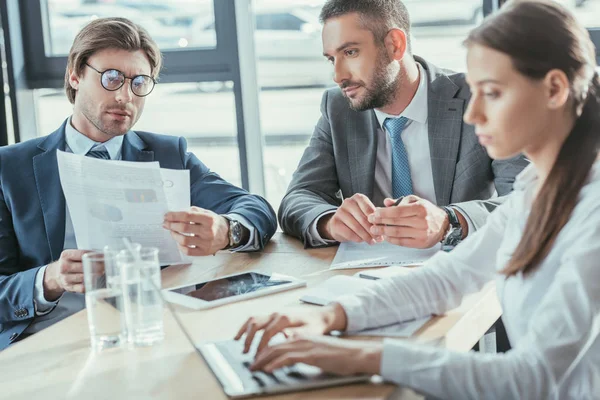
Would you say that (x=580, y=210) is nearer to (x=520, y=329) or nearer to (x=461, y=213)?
(x=520, y=329)

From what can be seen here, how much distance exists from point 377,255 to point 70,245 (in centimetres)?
79

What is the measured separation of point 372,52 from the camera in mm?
2318

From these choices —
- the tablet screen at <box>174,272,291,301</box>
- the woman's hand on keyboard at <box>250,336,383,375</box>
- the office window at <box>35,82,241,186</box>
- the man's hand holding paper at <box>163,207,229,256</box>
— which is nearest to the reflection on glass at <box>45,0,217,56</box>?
the office window at <box>35,82,241,186</box>

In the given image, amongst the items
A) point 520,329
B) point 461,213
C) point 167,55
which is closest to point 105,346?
point 520,329

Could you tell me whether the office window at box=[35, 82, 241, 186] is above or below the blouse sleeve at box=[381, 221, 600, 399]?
above

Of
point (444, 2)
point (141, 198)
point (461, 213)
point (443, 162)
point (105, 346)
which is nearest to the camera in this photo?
point (105, 346)

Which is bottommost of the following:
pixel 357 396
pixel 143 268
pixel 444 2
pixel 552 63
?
pixel 357 396

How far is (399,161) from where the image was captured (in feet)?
7.53

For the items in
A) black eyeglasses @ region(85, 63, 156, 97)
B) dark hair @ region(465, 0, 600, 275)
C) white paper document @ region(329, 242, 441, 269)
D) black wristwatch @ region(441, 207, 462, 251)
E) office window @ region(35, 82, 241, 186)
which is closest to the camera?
dark hair @ region(465, 0, 600, 275)

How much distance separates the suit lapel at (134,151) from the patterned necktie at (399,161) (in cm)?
69

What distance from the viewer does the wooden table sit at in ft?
3.69

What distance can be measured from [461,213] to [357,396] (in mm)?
938

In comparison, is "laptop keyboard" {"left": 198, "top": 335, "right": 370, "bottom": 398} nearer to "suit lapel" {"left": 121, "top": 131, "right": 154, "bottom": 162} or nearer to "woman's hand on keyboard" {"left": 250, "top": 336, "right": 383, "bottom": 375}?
"woman's hand on keyboard" {"left": 250, "top": 336, "right": 383, "bottom": 375}

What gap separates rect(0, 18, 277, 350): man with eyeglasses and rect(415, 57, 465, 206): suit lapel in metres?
0.50
